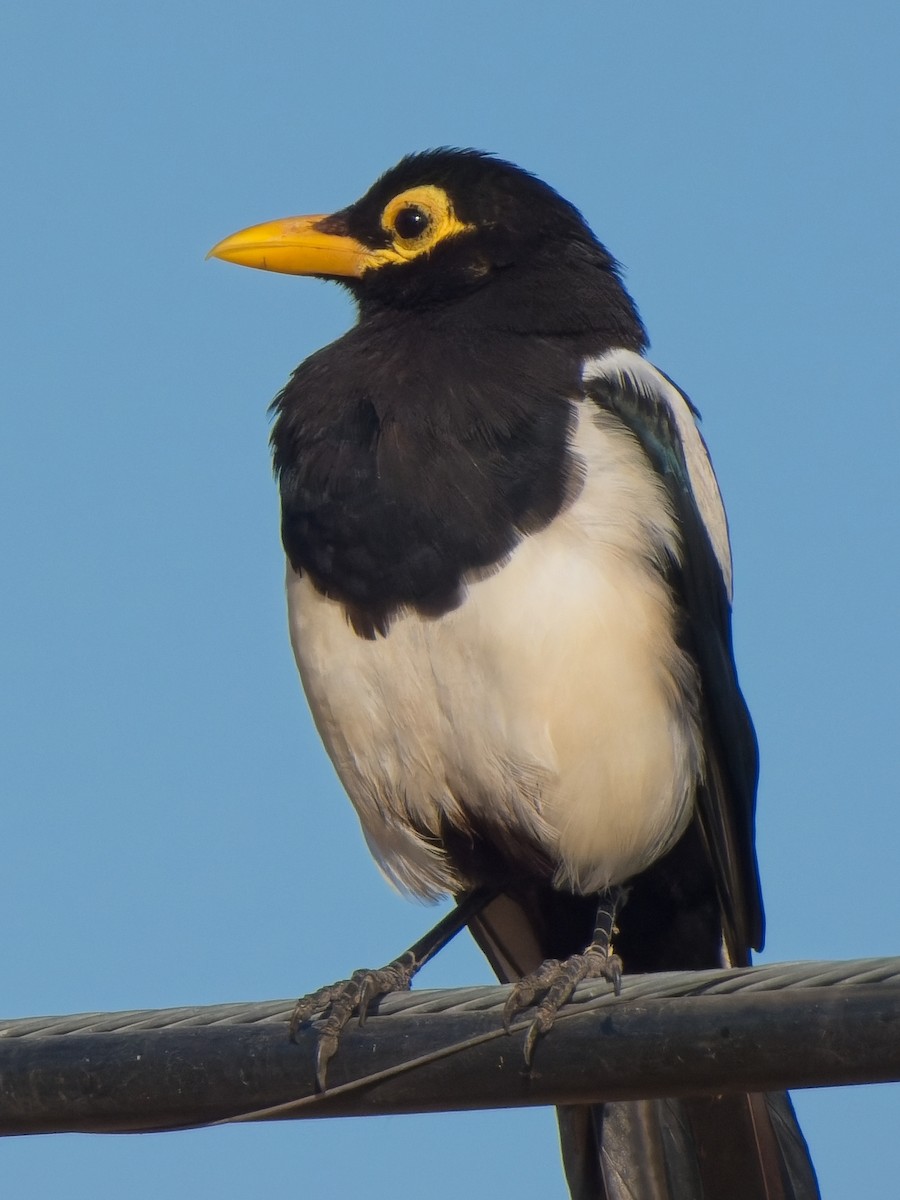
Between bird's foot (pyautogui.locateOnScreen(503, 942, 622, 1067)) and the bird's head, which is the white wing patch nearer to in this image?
the bird's head

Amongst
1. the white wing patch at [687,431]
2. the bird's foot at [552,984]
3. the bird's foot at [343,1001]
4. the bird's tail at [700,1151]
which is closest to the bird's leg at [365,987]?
the bird's foot at [343,1001]

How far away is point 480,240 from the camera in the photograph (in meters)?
5.58

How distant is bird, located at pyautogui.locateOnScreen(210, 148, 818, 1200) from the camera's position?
4625 mm

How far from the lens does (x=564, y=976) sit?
4168 millimetres

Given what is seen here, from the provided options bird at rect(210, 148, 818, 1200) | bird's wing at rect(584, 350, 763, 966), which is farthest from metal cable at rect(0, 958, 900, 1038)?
bird's wing at rect(584, 350, 763, 966)

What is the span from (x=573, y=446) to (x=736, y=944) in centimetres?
159

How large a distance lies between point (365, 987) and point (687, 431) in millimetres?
1977

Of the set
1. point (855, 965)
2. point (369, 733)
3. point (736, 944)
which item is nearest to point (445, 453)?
point (369, 733)

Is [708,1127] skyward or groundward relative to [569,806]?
groundward

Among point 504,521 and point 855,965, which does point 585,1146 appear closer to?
point 504,521

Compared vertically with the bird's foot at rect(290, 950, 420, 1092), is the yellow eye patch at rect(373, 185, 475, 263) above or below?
above

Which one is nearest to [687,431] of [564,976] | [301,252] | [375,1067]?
[301,252]

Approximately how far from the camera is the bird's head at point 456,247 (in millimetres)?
5434

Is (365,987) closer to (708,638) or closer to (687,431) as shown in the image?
(708,638)
